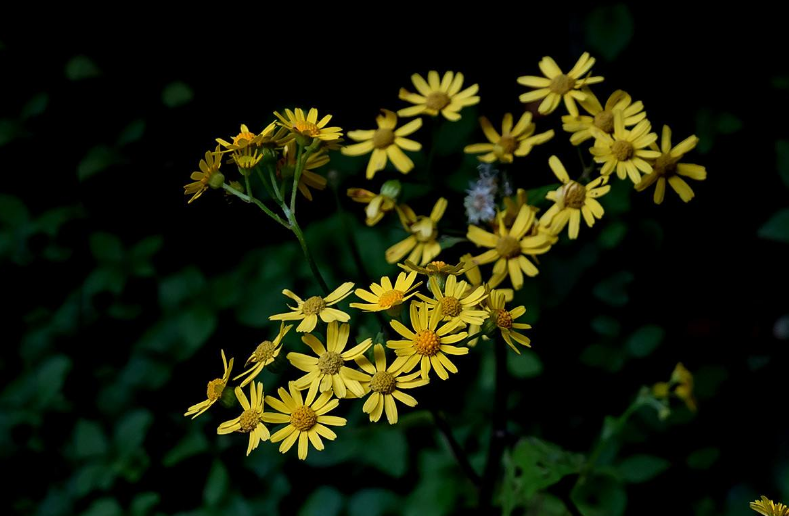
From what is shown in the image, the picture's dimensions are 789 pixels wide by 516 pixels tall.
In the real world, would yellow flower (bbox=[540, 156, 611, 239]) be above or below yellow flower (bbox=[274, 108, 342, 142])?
below

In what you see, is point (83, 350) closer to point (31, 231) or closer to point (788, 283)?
point (31, 231)

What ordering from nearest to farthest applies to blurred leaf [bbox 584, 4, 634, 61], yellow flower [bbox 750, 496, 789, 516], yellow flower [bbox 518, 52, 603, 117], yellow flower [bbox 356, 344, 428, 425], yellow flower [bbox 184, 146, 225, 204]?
yellow flower [bbox 750, 496, 789, 516], yellow flower [bbox 356, 344, 428, 425], yellow flower [bbox 184, 146, 225, 204], yellow flower [bbox 518, 52, 603, 117], blurred leaf [bbox 584, 4, 634, 61]

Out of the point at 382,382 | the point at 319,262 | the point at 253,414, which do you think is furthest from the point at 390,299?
the point at 319,262

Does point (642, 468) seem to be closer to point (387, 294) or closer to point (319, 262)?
point (319, 262)

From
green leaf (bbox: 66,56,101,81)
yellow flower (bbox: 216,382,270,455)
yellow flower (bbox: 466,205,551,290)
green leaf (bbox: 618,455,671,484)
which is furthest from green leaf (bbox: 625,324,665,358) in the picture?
green leaf (bbox: 66,56,101,81)

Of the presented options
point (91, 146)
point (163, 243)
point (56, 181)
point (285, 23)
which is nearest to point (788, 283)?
point (285, 23)

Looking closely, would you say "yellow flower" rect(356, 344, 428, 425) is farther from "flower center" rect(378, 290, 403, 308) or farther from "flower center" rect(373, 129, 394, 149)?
"flower center" rect(373, 129, 394, 149)

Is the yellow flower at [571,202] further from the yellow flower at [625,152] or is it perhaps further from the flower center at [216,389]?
the flower center at [216,389]
